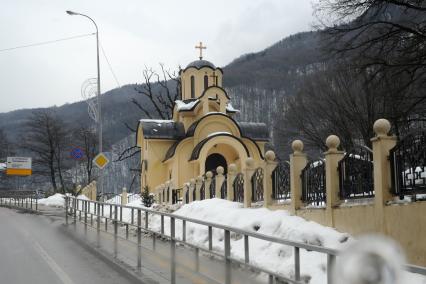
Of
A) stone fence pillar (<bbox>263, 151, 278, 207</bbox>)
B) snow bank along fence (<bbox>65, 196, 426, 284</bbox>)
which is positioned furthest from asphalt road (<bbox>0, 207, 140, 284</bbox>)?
stone fence pillar (<bbox>263, 151, 278, 207</bbox>)

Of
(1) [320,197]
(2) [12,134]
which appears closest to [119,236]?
(1) [320,197]

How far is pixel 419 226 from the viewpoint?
8961mm

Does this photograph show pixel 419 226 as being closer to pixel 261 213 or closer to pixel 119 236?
pixel 261 213

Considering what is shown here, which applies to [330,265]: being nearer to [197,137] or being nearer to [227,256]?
[227,256]

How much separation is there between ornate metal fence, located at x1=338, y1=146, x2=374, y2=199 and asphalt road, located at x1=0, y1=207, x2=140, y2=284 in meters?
4.64

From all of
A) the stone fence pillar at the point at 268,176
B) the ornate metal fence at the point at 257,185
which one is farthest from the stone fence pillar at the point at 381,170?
the ornate metal fence at the point at 257,185

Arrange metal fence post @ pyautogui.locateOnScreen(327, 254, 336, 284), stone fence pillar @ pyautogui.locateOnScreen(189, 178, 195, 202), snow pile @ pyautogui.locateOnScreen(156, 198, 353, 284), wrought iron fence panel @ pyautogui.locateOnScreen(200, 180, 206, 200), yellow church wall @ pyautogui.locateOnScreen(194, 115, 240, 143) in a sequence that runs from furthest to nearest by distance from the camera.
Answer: yellow church wall @ pyautogui.locateOnScreen(194, 115, 240, 143)
stone fence pillar @ pyautogui.locateOnScreen(189, 178, 195, 202)
wrought iron fence panel @ pyautogui.locateOnScreen(200, 180, 206, 200)
snow pile @ pyautogui.locateOnScreen(156, 198, 353, 284)
metal fence post @ pyautogui.locateOnScreen(327, 254, 336, 284)

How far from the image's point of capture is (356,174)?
35.6 ft

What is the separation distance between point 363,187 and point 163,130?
96.7 ft

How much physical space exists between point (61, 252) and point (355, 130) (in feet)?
84.4

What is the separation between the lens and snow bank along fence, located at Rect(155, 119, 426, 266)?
9.25m

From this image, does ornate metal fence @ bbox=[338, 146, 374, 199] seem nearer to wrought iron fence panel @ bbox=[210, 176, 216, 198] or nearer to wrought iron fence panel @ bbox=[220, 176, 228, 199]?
wrought iron fence panel @ bbox=[220, 176, 228, 199]

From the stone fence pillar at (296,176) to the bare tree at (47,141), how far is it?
50.7 m

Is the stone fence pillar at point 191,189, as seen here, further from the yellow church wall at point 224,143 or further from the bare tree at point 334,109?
the bare tree at point 334,109
